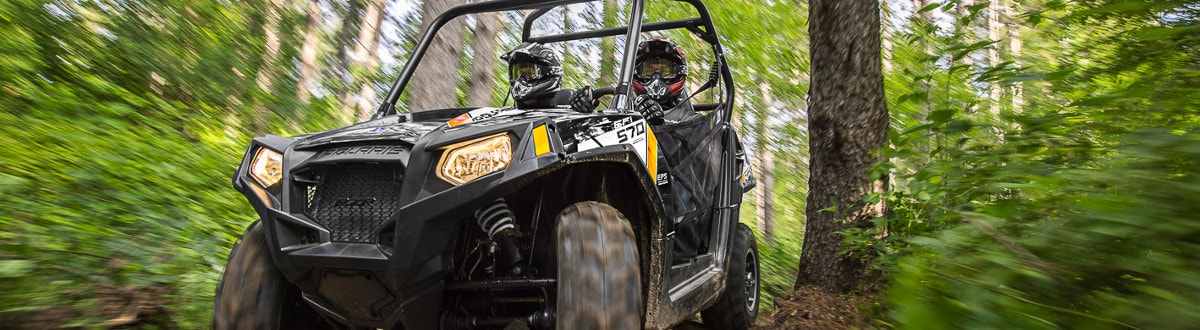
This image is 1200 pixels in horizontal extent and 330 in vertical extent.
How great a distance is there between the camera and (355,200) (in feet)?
7.76

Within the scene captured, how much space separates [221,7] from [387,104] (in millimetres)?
5088

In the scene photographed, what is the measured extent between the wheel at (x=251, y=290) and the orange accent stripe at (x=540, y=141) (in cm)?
118

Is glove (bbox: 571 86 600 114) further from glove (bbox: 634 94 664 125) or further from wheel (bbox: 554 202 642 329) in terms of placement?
wheel (bbox: 554 202 642 329)

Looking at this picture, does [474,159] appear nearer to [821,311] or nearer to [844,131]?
[821,311]

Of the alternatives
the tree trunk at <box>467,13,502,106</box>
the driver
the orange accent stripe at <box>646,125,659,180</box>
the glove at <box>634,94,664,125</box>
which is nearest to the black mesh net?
the glove at <box>634,94,664,125</box>

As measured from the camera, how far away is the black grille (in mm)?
2316

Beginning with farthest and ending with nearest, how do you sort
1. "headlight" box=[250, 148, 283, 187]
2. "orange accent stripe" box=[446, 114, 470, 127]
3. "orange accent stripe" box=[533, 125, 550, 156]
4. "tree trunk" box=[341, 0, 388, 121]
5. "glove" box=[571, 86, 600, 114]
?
"tree trunk" box=[341, 0, 388, 121], "glove" box=[571, 86, 600, 114], "orange accent stripe" box=[446, 114, 470, 127], "headlight" box=[250, 148, 283, 187], "orange accent stripe" box=[533, 125, 550, 156]

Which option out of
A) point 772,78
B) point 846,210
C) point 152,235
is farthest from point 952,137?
point 772,78

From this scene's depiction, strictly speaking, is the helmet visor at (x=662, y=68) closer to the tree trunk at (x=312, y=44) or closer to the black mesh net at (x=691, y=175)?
the black mesh net at (x=691, y=175)

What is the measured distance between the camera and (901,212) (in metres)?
4.15

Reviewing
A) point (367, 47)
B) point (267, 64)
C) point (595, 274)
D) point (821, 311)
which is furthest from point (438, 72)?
point (367, 47)

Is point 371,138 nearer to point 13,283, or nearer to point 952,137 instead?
point 13,283

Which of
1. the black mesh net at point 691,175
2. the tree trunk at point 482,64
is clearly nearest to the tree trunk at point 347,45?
the tree trunk at point 482,64

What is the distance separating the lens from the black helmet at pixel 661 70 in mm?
5484
